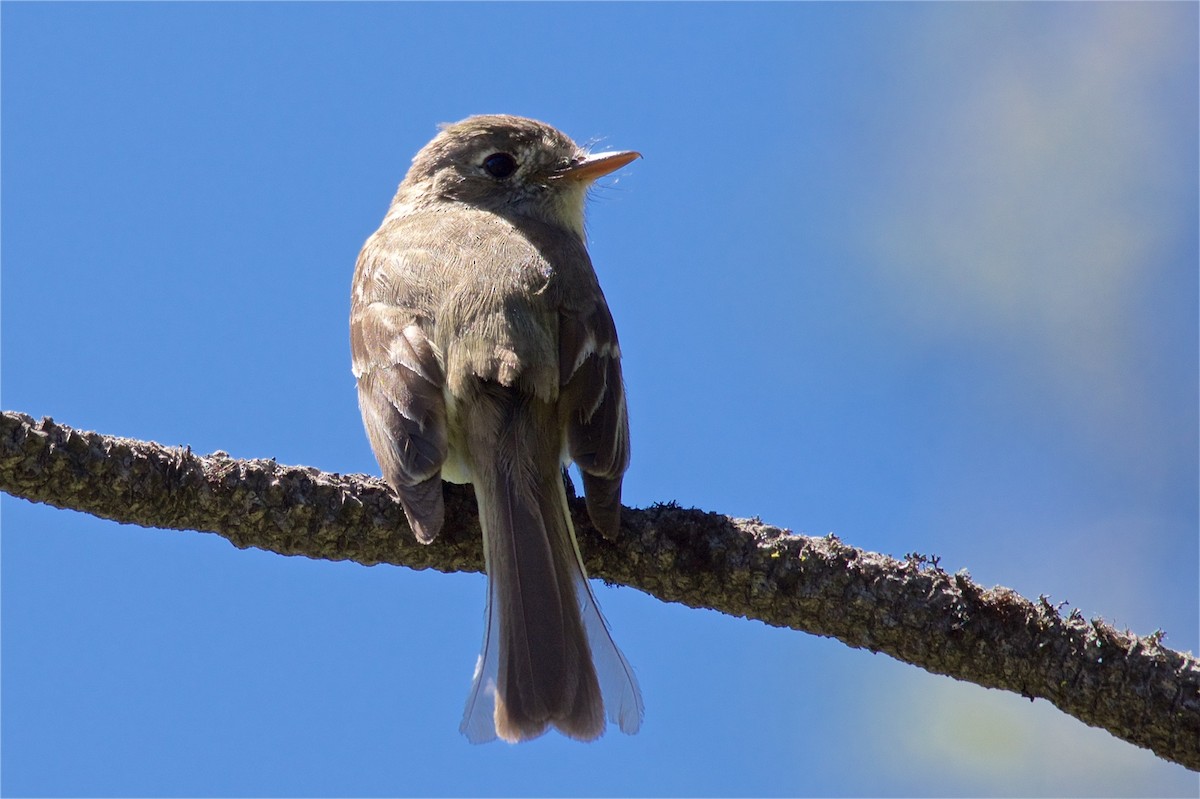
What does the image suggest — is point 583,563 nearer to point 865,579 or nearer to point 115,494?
point 865,579

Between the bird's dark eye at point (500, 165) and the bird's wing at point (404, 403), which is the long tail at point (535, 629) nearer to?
the bird's wing at point (404, 403)

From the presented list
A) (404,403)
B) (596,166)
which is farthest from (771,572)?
(596,166)

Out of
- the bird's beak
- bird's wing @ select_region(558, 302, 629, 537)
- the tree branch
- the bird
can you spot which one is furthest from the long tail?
the bird's beak

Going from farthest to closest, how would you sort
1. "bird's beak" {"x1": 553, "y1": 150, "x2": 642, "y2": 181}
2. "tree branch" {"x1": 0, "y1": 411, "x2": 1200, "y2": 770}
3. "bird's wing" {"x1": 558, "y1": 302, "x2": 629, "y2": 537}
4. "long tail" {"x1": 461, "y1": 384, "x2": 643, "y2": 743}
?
"bird's beak" {"x1": 553, "y1": 150, "x2": 642, "y2": 181} < "bird's wing" {"x1": 558, "y1": 302, "x2": 629, "y2": 537} < "long tail" {"x1": 461, "y1": 384, "x2": 643, "y2": 743} < "tree branch" {"x1": 0, "y1": 411, "x2": 1200, "y2": 770}

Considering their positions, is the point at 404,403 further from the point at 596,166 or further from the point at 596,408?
the point at 596,166

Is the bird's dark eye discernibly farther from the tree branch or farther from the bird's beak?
the tree branch
